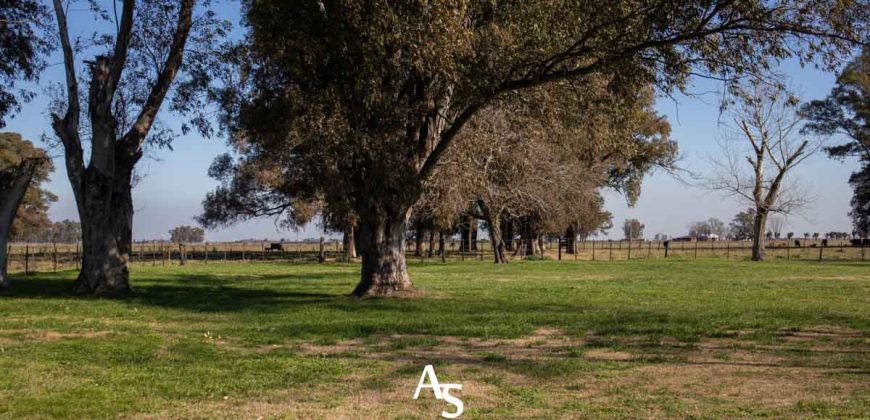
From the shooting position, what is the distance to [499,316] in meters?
15.5

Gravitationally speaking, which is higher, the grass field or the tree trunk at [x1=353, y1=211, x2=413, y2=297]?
the tree trunk at [x1=353, y1=211, x2=413, y2=297]

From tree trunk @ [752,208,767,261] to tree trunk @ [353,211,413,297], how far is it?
3775cm

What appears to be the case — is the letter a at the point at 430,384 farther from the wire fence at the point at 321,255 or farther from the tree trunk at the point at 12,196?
the wire fence at the point at 321,255

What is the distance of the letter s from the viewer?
755 cm

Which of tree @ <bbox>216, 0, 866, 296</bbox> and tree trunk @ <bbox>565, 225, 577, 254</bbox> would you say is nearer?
tree @ <bbox>216, 0, 866, 296</bbox>

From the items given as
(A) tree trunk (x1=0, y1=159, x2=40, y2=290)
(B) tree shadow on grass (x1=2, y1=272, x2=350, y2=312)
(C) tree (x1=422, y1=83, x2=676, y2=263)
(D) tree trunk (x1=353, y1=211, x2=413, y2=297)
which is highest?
(C) tree (x1=422, y1=83, x2=676, y2=263)

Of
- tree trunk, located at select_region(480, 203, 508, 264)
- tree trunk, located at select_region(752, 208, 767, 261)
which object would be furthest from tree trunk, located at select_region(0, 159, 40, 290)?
tree trunk, located at select_region(752, 208, 767, 261)

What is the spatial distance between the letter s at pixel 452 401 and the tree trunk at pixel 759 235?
46.4m

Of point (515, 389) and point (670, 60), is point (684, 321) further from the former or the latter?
point (515, 389)

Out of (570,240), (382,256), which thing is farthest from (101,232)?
(570,240)

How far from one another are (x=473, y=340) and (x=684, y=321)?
4590mm

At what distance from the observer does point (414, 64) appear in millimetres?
16344

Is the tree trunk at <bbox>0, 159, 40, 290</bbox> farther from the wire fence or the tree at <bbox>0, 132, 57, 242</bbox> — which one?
the tree at <bbox>0, 132, 57, 242</bbox>

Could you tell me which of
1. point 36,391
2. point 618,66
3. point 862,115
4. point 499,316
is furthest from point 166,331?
point 862,115
